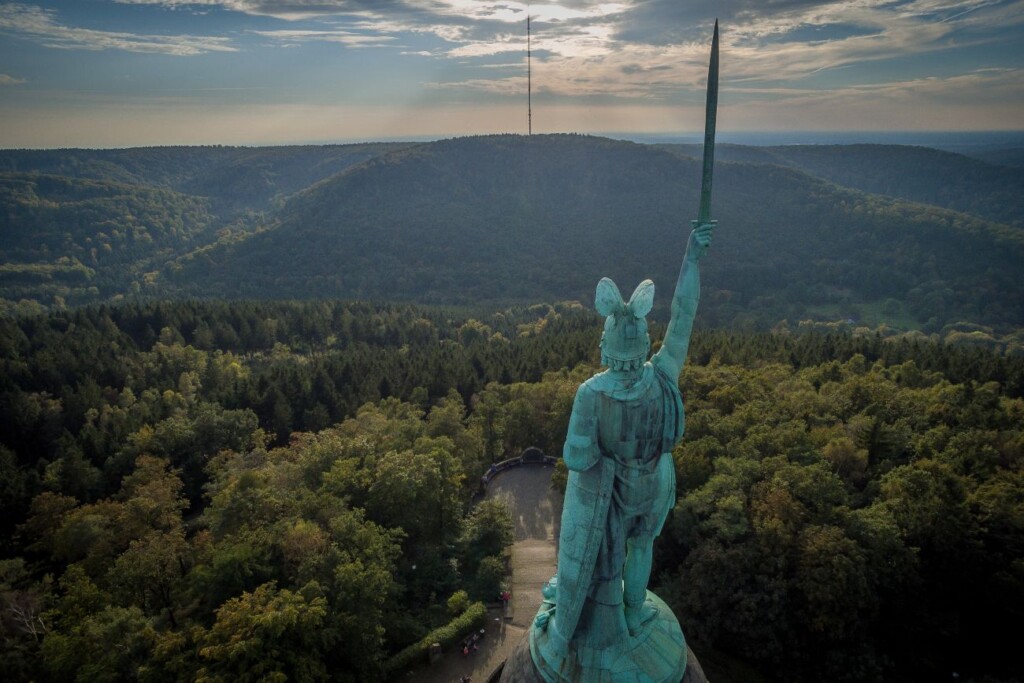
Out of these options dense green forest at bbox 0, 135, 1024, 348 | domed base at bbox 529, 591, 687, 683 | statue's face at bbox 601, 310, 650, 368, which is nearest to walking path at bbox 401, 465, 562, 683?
domed base at bbox 529, 591, 687, 683

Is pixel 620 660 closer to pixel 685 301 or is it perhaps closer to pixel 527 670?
pixel 527 670

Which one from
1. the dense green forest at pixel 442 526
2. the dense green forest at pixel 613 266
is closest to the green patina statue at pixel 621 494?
the dense green forest at pixel 442 526

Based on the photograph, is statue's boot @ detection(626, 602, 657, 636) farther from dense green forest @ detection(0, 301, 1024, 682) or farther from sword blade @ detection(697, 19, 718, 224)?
dense green forest @ detection(0, 301, 1024, 682)

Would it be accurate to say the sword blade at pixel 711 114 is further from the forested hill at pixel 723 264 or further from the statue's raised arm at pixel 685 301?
the forested hill at pixel 723 264

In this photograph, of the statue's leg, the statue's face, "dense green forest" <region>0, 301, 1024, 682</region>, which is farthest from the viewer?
"dense green forest" <region>0, 301, 1024, 682</region>

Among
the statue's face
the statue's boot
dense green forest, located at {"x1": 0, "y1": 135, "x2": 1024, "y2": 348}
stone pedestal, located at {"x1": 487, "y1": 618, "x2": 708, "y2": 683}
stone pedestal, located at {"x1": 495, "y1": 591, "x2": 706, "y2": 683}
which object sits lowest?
dense green forest, located at {"x1": 0, "y1": 135, "x2": 1024, "y2": 348}

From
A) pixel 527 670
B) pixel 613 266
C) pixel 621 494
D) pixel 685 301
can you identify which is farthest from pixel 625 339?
pixel 613 266

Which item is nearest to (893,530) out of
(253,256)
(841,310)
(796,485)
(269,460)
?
(796,485)
